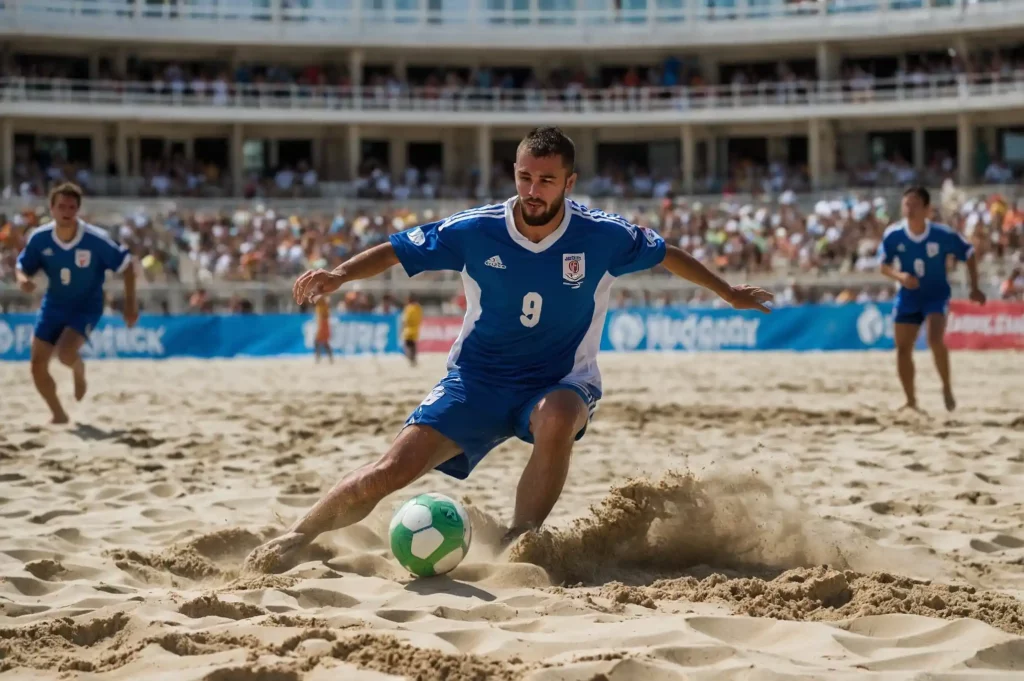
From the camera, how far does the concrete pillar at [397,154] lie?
150 feet

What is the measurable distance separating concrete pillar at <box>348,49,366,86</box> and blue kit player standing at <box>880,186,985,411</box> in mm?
35111

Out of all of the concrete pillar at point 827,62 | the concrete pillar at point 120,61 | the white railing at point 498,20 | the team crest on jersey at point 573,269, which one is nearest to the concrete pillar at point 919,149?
the concrete pillar at point 827,62

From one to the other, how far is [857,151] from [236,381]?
31.6m

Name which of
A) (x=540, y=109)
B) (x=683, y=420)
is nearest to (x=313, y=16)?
(x=540, y=109)

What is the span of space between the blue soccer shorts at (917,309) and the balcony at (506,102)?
3075 cm

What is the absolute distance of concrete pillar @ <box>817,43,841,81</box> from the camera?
43344 mm

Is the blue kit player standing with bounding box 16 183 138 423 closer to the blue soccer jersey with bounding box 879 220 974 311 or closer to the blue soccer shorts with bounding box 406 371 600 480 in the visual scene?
the blue soccer shorts with bounding box 406 371 600 480

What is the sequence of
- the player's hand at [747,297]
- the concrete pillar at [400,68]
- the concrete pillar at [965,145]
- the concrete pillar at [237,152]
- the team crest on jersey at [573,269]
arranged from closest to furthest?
1. the team crest on jersey at [573,269]
2. the player's hand at [747,297]
3. the concrete pillar at [965,145]
4. the concrete pillar at [237,152]
5. the concrete pillar at [400,68]

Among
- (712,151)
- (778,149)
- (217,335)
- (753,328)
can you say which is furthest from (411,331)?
(778,149)

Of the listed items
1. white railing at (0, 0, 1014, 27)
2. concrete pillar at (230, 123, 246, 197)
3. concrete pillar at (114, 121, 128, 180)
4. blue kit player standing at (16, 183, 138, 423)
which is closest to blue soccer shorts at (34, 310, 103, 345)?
blue kit player standing at (16, 183, 138, 423)

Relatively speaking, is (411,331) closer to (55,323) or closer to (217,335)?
(217,335)

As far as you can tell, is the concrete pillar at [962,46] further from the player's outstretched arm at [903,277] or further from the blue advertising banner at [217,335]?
the player's outstretched arm at [903,277]

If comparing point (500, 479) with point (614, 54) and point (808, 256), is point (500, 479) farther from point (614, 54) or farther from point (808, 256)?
point (614, 54)

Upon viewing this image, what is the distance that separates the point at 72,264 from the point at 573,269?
6.31 metres
